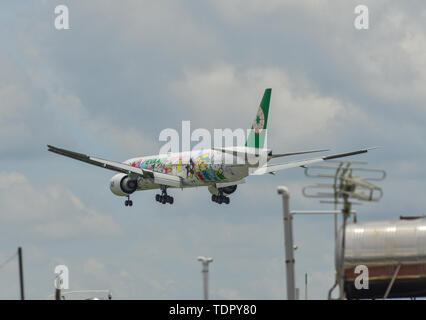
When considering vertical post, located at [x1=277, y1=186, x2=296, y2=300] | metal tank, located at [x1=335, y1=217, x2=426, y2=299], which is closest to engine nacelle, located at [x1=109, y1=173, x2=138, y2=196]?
metal tank, located at [x1=335, y1=217, x2=426, y2=299]

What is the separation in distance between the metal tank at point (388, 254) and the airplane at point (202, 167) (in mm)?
51056

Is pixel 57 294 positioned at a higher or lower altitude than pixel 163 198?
lower

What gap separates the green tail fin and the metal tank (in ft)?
195

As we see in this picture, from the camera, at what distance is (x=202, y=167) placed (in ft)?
354

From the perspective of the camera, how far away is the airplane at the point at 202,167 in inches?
3994

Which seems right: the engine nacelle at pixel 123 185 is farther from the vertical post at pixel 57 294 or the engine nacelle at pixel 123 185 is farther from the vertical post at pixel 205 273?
the vertical post at pixel 205 273

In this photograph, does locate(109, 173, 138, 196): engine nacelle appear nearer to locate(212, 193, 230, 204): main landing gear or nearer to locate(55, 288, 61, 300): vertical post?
locate(212, 193, 230, 204): main landing gear

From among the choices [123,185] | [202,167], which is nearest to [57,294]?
[202,167]

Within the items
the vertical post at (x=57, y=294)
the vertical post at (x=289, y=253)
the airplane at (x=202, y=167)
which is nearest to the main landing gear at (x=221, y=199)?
the airplane at (x=202, y=167)

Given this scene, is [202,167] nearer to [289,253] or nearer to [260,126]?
[260,126]

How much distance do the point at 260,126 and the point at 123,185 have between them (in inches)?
836
